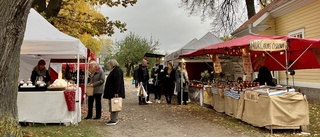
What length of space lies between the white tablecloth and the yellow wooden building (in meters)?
9.63

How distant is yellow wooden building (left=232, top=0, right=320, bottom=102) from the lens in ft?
38.5

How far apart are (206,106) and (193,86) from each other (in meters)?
1.57

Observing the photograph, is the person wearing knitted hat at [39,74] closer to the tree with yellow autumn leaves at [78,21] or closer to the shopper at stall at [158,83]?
the tree with yellow autumn leaves at [78,21]

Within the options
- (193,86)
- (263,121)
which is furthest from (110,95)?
(193,86)

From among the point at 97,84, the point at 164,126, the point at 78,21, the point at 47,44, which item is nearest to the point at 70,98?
the point at 97,84

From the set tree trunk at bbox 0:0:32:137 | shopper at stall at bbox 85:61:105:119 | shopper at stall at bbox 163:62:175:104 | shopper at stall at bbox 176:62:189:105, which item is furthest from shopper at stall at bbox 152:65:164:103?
tree trunk at bbox 0:0:32:137

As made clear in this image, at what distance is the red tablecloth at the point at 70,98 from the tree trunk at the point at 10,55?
2492 millimetres

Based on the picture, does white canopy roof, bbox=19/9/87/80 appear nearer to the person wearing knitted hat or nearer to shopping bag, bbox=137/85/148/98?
the person wearing knitted hat

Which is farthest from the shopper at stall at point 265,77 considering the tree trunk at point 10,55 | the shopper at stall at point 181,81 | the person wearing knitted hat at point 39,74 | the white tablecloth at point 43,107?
the tree trunk at point 10,55

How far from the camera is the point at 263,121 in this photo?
6.57 m

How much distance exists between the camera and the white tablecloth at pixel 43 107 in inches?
271

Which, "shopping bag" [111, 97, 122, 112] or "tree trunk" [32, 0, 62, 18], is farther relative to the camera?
"tree trunk" [32, 0, 62, 18]

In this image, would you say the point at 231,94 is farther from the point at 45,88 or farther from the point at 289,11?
the point at 289,11

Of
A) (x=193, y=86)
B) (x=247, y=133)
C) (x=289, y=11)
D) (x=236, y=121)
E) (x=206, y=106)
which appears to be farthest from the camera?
(x=289, y=11)
